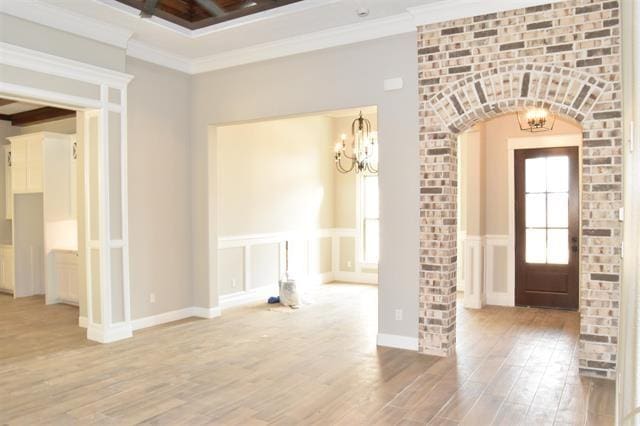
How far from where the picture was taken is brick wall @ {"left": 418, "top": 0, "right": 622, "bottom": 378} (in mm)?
4047

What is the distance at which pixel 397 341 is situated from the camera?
16.4 ft

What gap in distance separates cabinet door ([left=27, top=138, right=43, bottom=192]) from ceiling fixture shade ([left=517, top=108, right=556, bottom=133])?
734cm

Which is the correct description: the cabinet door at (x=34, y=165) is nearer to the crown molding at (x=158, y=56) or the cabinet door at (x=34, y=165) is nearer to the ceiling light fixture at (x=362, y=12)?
Answer: the crown molding at (x=158, y=56)

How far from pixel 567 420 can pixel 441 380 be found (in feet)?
3.36

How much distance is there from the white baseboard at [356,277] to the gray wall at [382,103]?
427 cm

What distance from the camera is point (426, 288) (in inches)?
190

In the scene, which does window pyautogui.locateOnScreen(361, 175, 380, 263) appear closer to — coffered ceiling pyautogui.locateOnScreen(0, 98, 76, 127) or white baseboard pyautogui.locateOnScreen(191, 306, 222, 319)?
white baseboard pyautogui.locateOnScreen(191, 306, 222, 319)

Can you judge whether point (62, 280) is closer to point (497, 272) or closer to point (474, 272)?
point (474, 272)

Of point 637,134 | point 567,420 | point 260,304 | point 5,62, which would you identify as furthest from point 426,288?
point 5,62

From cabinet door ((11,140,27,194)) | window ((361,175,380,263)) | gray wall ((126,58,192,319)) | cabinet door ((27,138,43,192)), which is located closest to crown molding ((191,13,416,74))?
gray wall ((126,58,192,319))

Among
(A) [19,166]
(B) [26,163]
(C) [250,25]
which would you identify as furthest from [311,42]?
(A) [19,166]

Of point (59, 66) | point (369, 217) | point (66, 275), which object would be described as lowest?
point (66, 275)

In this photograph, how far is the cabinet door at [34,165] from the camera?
773cm

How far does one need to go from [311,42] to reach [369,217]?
476cm
